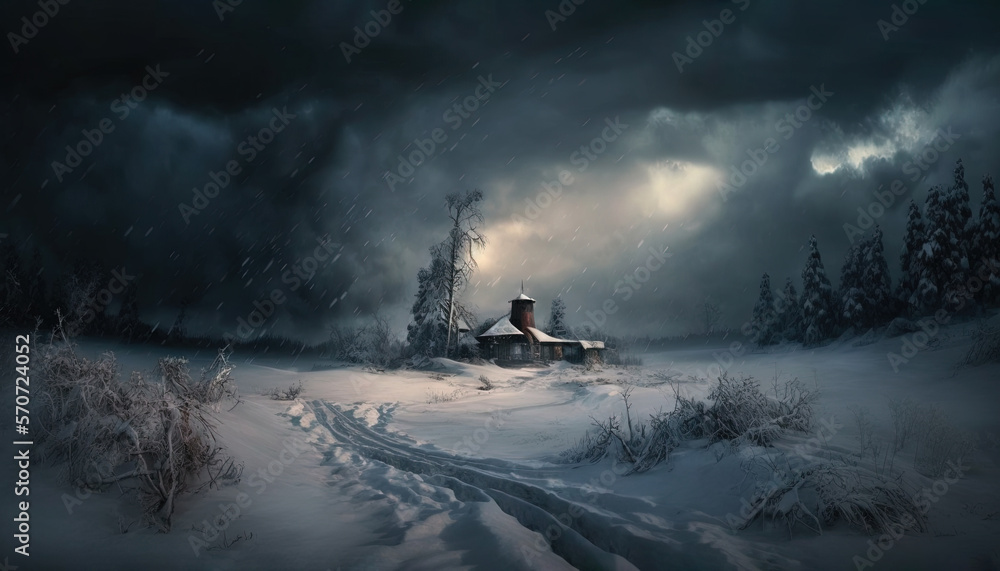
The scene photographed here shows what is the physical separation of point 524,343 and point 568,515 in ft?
120

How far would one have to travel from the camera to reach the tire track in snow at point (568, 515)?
14.7 feet

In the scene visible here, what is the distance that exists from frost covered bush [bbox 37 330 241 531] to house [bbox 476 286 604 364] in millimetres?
35127

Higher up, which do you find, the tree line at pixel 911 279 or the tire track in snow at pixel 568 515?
the tree line at pixel 911 279

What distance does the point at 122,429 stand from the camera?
4898mm

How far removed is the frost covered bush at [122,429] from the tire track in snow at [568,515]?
3600 millimetres

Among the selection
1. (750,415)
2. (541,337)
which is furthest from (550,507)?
(541,337)

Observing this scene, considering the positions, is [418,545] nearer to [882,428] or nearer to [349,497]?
[349,497]

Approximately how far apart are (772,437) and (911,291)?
34821 mm

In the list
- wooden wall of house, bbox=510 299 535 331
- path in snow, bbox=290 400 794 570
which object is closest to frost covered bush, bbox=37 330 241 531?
path in snow, bbox=290 400 794 570

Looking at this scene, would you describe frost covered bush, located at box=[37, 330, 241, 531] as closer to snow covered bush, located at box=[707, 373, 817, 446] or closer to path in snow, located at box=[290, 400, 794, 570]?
path in snow, located at box=[290, 400, 794, 570]

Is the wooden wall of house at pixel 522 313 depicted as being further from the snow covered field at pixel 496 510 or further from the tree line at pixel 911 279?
the snow covered field at pixel 496 510

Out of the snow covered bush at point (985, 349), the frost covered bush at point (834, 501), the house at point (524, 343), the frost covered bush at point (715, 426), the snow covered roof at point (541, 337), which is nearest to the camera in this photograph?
the frost covered bush at point (834, 501)

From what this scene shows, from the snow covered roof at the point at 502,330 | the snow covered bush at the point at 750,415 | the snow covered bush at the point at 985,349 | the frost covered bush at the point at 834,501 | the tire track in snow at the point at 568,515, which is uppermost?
the snow covered roof at the point at 502,330

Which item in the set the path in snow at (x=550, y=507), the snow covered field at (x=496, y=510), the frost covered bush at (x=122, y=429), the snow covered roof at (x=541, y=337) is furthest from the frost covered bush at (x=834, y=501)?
the snow covered roof at (x=541, y=337)
